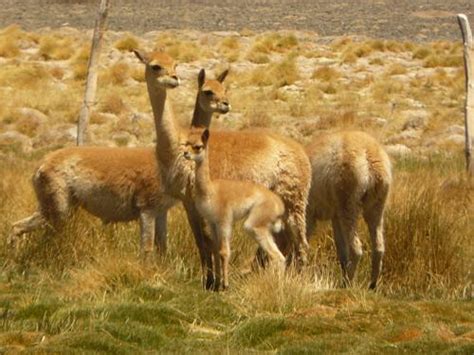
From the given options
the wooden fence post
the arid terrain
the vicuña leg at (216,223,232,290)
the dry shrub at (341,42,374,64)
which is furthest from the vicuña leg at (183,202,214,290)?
the dry shrub at (341,42,374,64)

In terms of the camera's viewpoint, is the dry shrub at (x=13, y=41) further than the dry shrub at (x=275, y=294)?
Yes

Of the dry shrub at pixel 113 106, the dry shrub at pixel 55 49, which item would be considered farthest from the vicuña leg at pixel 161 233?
the dry shrub at pixel 55 49

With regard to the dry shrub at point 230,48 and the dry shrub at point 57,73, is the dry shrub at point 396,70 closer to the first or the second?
the dry shrub at point 230,48

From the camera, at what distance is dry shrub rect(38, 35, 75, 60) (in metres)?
41.1

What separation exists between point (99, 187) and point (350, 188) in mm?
2564

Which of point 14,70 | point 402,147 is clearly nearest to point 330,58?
point 14,70

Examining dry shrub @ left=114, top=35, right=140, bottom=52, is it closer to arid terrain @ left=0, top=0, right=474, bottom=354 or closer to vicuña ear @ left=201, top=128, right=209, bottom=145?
arid terrain @ left=0, top=0, right=474, bottom=354

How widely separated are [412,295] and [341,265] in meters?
0.81

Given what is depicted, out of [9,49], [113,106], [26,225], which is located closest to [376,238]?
[26,225]

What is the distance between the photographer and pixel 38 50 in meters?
42.3

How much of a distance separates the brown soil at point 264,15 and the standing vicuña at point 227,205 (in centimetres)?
4466

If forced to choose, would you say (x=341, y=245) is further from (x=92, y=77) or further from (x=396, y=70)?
(x=396, y=70)

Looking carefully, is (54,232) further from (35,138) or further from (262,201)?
(35,138)

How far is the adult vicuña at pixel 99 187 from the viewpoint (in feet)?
37.8
